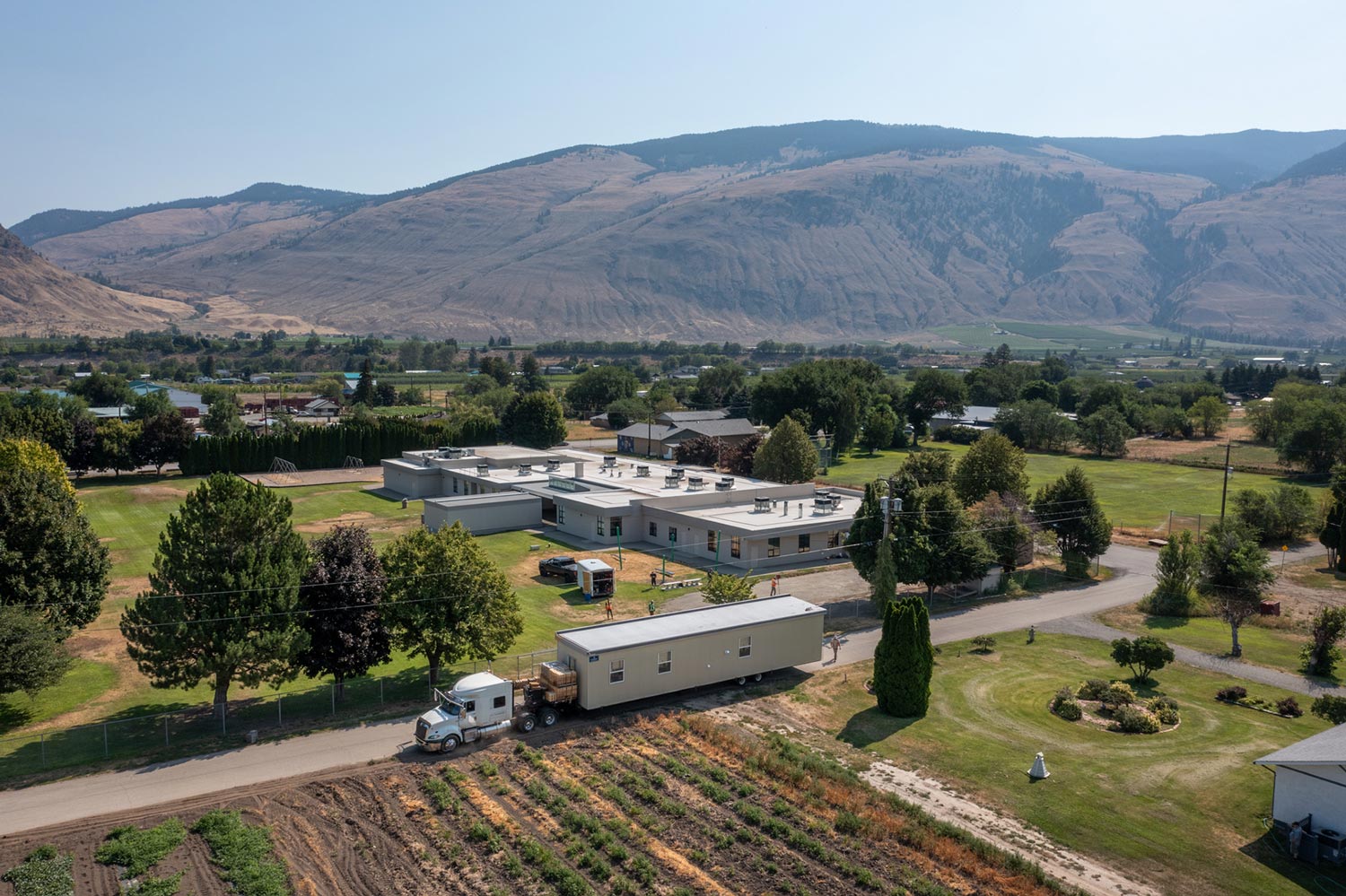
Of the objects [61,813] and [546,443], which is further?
[546,443]

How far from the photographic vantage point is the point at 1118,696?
113 feet

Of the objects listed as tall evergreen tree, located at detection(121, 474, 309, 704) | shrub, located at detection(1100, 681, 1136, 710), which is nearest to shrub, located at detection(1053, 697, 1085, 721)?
shrub, located at detection(1100, 681, 1136, 710)

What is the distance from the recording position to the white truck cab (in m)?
30.1

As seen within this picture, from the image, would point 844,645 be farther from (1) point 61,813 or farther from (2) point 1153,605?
(1) point 61,813

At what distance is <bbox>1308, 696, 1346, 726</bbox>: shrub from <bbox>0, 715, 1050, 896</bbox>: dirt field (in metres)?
17.7

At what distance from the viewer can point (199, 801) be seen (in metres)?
26.4

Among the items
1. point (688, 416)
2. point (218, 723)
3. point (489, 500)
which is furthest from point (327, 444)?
point (218, 723)

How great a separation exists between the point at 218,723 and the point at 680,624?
1724 centimetres

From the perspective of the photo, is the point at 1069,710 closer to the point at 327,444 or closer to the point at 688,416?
the point at 327,444

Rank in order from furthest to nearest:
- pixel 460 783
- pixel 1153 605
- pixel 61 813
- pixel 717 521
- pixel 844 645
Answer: pixel 717 521, pixel 1153 605, pixel 844 645, pixel 460 783, pixel 61 813

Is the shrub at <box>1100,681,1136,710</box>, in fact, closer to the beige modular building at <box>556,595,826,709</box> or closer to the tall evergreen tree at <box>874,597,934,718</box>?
the tall evergreen tree at <box>874,597,934,718</box>

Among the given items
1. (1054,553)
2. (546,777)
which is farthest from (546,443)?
(546,777)

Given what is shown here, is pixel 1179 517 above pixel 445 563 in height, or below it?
below

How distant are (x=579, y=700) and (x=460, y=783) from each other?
624 cm
